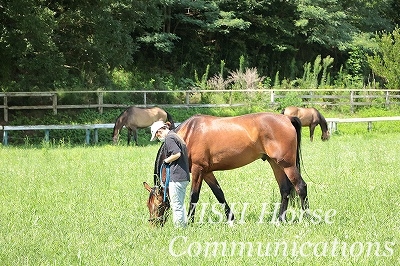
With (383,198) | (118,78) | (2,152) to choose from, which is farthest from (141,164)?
(118,78)

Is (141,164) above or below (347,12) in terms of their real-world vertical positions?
below

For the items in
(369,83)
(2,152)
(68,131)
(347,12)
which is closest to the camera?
(2,152)

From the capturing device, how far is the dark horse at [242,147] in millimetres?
7871

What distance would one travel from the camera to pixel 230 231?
6988mm

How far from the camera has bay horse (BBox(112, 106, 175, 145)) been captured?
21.0m

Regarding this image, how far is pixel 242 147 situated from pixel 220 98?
20.8 metres

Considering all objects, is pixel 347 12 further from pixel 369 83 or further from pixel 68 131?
pixel 68 131

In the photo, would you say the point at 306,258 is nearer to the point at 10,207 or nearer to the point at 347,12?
the point at 10,207

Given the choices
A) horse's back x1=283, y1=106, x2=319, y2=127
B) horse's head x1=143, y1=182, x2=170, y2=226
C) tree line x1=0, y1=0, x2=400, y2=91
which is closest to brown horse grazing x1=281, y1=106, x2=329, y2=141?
horse's back x1=283, y1=106, x2=319, y2=127

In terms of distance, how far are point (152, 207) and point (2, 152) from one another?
34.8 feet

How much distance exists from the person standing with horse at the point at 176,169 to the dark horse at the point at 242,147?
653 mm

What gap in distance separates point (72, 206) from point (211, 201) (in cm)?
199

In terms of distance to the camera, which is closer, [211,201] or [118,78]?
[211,201]

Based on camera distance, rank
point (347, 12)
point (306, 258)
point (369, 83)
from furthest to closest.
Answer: point (347, 12) < point (369, 83) < point (306, 258)
